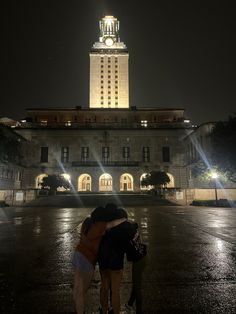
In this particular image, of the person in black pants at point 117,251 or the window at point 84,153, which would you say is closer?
the person in black pants at point 117,251

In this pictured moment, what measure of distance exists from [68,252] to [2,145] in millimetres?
31971

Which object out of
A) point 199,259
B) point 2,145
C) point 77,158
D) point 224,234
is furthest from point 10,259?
point 77,158

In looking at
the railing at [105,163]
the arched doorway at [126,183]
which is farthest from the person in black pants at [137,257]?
the arched doorway at [126,183]

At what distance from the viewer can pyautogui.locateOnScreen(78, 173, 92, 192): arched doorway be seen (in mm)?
53281

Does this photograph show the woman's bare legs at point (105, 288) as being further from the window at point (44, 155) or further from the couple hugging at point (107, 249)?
the window at point (44, 155)

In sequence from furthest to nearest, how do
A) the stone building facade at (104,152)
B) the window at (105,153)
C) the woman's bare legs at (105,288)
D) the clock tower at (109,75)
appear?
the clock tower at (109,75) < the window at (105,153) < the stone building facade at (104,152) < the woman's bare legs at (105,288)

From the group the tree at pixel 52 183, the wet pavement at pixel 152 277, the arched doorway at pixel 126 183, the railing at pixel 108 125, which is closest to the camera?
the wet pavement at pixel 152 277

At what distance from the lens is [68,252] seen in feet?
23.1

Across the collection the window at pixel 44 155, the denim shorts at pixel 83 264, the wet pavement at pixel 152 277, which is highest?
the window at pixel 44 155

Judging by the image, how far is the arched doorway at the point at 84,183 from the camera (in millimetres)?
53281

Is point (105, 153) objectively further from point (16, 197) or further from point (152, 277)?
point (152, 277)

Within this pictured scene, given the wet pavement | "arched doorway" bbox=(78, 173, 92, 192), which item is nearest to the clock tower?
"arched doorway" bbox=(78, 173, 92, 192)

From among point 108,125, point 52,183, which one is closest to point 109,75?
point 108,125

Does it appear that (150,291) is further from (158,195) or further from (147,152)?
(147,152)
